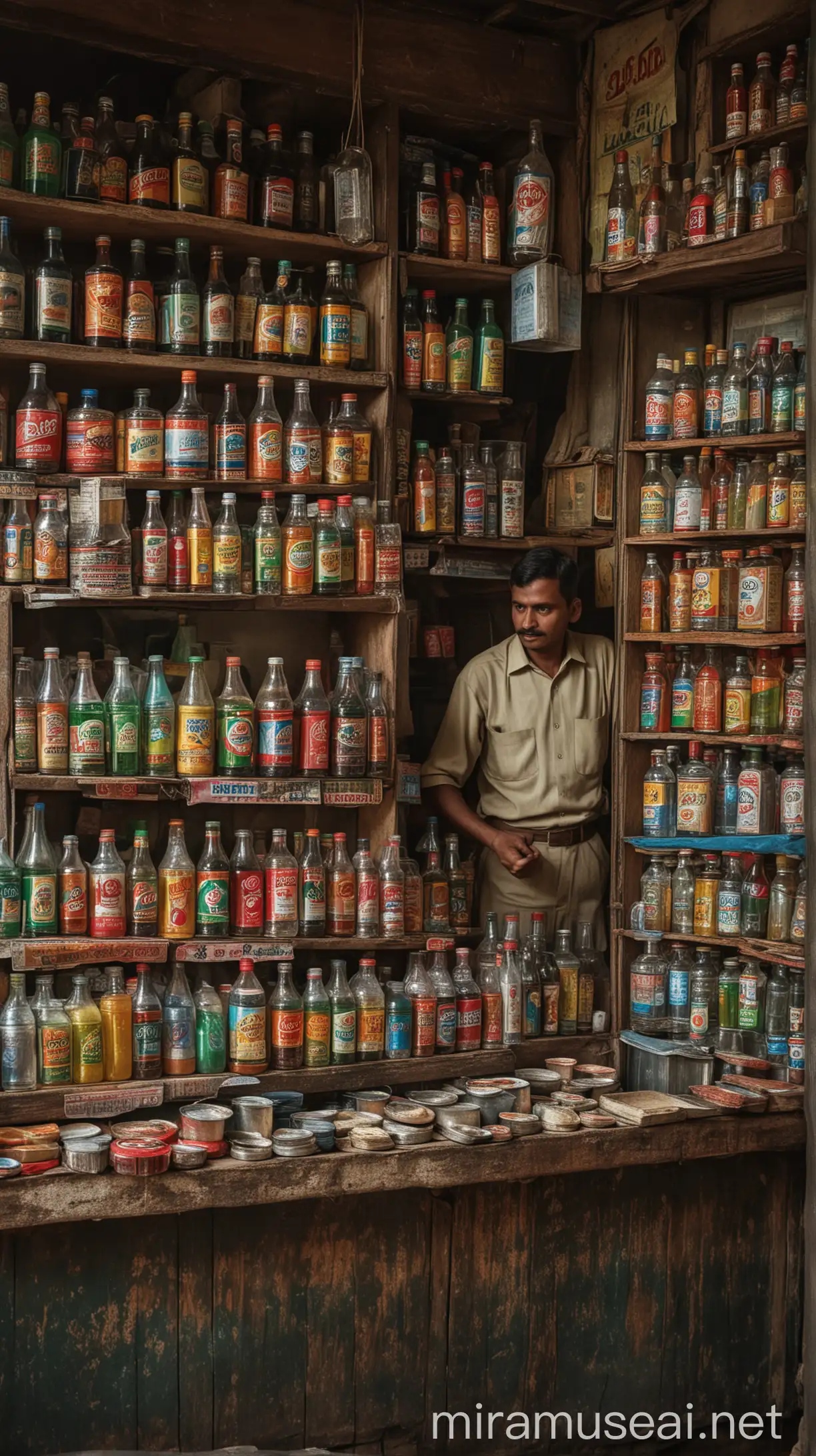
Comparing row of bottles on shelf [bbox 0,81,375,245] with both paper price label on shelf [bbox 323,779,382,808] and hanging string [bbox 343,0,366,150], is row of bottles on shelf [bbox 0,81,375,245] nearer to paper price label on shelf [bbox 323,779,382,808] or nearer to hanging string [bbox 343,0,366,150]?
hanging string [bbox 343,0,366,150]

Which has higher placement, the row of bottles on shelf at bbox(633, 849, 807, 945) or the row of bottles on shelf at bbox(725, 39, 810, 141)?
the row of bottles on shelf at bbox(725, 39, 810, 141)

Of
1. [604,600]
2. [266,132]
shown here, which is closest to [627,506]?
[604,600]

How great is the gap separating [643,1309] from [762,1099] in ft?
1.94

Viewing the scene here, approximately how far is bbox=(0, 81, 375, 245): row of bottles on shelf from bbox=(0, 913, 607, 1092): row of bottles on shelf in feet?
6.14

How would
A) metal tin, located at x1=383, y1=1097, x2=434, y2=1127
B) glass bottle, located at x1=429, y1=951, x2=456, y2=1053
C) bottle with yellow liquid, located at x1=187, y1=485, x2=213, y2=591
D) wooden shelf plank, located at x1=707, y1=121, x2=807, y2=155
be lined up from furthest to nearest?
wooden shelf plank, located at x1=707, y1=121, x2=807, y2=155
glass bottle, located at x1=429, y1=951, x2=456, y2=1053
bottle with yellow liquid, located at x1=187, y1=485, x2=213, y2=591
metal tin, located at x1=383, y1=1097, x2=434, y2=1127

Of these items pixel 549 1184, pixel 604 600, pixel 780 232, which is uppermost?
pixel 780 232

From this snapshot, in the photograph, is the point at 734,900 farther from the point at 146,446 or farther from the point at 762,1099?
the point at 146,446

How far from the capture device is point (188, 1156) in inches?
118

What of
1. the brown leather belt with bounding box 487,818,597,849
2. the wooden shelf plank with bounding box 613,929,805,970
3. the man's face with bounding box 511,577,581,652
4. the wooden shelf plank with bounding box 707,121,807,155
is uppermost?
the wooden shelf plank with bounding box 707,121,807,155

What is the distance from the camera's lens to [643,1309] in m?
3.51

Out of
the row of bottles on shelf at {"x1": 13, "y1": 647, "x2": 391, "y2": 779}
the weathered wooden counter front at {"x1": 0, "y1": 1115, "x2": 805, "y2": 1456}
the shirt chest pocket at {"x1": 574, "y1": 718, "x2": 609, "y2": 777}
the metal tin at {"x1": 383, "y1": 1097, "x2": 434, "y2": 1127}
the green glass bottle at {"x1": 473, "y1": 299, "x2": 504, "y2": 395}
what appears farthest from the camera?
the shirt chest pocket at {"x1": 574, "y1": 718, "x2": 609, "y2": 777}

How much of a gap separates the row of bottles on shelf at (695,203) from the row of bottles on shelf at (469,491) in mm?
639

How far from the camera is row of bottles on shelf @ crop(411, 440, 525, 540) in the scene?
397 centimetres

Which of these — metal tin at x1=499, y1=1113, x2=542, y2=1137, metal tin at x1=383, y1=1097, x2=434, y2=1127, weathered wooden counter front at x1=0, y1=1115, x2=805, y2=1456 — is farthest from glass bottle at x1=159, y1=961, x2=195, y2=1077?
metal tin at x1=499, y1=1113, x2=542, y2=1137
